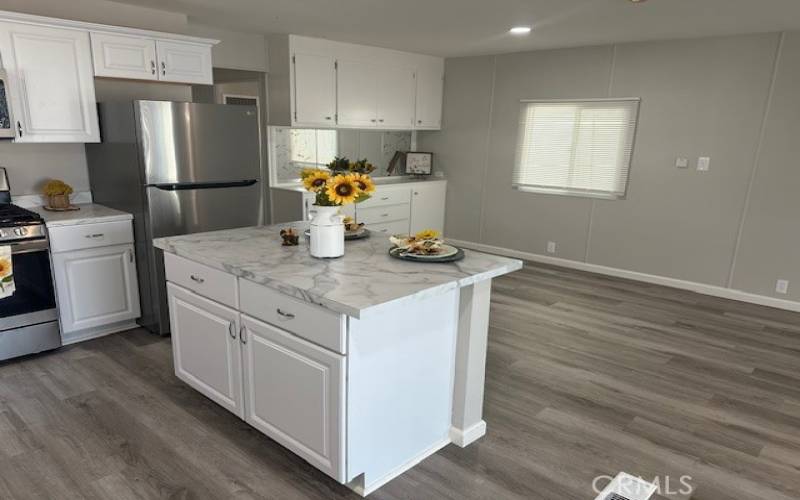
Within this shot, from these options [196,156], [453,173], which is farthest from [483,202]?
[196,156]

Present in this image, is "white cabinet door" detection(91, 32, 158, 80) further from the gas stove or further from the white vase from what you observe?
the white vase

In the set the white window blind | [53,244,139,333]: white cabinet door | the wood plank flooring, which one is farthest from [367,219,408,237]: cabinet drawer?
[53,244,139,333]: white cabinet door

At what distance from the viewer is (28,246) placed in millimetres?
2996

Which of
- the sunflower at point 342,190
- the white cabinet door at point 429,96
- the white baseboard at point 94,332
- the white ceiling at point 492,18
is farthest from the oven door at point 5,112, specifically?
the white cabinet door at point 429,96

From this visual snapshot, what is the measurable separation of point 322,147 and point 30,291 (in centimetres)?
314

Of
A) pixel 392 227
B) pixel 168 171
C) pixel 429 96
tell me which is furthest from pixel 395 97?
Result: pixel 168 171

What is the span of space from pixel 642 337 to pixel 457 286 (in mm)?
2373

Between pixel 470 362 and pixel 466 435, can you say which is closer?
pixel 470 362

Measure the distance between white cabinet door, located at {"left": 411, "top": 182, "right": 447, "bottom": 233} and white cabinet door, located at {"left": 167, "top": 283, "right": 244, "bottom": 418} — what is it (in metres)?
3.68

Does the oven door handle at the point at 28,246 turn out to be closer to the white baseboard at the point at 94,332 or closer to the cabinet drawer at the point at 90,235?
the cabinet drawer at the point at 90,235

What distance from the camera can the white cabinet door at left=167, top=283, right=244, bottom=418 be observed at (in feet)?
7.64

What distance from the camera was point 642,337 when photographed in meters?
3.76

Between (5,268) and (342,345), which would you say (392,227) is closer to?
(5,268)

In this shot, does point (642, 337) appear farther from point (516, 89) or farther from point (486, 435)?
point (516, 89)
